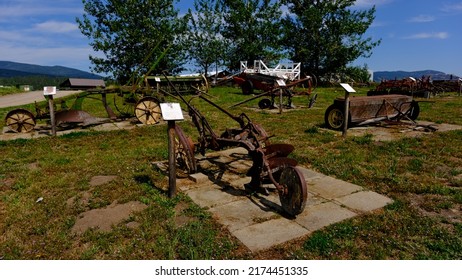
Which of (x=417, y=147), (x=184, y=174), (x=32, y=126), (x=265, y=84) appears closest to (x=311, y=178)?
(x=184, y=174)

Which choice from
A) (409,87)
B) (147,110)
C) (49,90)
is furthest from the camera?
(409,87)

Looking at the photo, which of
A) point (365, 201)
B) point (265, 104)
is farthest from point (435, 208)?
point (265, 104)

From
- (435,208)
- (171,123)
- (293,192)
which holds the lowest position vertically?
(435,208)

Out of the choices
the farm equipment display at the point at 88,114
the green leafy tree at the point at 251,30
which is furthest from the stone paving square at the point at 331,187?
the green leafy tree at the point at 251,30

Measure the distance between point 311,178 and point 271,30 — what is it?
105 ft

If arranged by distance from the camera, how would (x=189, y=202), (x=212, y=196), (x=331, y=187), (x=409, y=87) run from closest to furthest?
(x=189, y=202) → (x=212, y=196) → (x=331, y=187) → (x=409, y=87)

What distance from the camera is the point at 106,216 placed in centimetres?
440

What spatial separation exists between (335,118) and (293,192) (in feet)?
22.4

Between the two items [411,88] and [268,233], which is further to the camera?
[411,88]

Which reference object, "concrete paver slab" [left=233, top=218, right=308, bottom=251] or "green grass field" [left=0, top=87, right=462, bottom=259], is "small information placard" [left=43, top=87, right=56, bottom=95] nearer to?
"green grass field" [left=0, top=87, right=462, bottom=259]

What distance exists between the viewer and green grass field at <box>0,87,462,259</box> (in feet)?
11.5

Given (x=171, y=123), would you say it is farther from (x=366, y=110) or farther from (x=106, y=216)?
(x=366, y=110)

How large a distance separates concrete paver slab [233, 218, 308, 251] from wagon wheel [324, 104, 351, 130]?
266 inches
